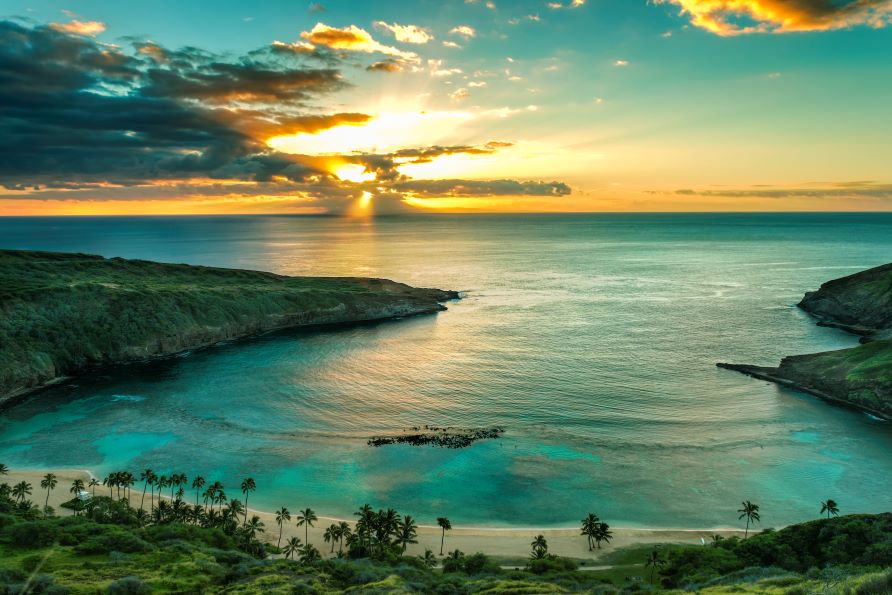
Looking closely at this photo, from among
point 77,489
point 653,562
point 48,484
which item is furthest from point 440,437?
point 48,484

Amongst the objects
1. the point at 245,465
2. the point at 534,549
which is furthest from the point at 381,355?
the point at 534,549

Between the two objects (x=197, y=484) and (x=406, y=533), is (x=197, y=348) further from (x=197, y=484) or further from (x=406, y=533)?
(x=406, y=533)

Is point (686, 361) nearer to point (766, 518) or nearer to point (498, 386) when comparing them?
point (498, 386)

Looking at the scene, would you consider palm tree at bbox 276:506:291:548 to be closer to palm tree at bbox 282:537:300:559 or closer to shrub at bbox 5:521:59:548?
palm tree at bbox 282:537:300:559

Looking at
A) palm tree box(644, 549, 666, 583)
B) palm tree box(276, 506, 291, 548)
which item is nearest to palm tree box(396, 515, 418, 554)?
palm tree box(276, 506, 291, 548)

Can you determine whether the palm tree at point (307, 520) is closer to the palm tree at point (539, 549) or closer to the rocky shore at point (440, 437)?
the rocky shore at point (440, 437)

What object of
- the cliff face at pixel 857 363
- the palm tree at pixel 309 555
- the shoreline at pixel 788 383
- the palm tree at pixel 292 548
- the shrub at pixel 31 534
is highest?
the cliff face at pixel 857 363

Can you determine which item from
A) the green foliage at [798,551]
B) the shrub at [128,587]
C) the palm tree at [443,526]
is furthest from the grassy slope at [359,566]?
the palm tree at [443,526]
